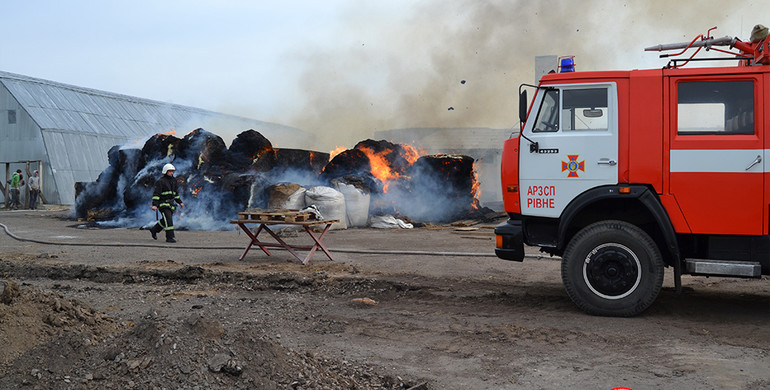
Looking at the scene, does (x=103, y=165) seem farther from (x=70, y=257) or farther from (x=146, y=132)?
(x=70, y=257)

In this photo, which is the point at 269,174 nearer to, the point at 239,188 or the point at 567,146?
the point at 239,188

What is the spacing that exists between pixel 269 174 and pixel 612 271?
1254 centimetres

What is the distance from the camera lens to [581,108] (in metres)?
6.34

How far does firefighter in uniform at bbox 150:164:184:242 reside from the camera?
12836mm

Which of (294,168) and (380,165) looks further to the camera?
(380,165)

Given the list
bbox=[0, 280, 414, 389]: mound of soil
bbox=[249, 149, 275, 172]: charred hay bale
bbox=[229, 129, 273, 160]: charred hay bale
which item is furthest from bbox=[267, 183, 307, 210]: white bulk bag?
bbox=[0, 280, 414, 389]: mound of soil

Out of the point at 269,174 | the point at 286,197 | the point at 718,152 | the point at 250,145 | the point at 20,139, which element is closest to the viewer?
the point at 718,152

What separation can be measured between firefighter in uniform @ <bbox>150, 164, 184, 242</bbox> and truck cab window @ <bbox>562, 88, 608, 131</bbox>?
9.08 meters

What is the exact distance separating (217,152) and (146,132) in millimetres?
21191

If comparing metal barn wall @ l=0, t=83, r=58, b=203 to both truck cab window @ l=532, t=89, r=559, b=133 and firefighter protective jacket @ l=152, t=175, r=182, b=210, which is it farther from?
truck cab window @ l=532, t=89, r=559, b=133

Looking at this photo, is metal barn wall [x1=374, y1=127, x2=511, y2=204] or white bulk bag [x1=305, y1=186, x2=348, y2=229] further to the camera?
metal barn wall [x1=374, y1=127, x2=511, y2=204]

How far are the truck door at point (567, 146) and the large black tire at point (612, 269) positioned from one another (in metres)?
0.45

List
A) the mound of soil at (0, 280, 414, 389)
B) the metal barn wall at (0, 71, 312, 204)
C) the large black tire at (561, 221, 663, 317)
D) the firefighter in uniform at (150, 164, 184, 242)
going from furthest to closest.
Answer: the metal barn wall at (0, 71, 312, 204)
the firefighter in uniform at (150, 164, 184, 242)
the large black tire at (561, 221, 663, 317)
the mound of soil at (0, 280, 414, 389)

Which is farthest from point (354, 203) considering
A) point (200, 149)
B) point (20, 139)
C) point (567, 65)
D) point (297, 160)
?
point (20, 139)
